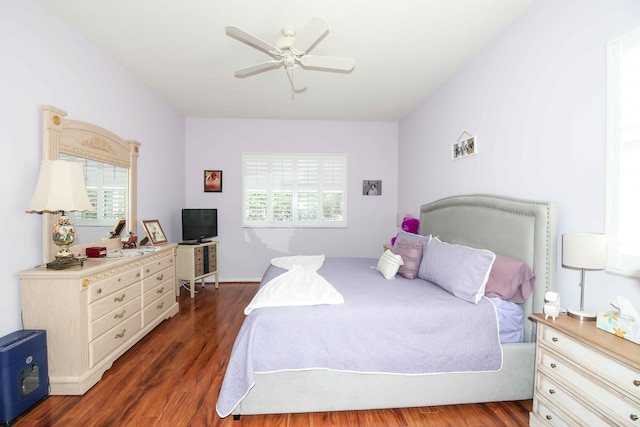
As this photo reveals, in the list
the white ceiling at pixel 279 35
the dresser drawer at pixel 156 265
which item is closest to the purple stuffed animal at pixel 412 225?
the white ceiling at pixel 279 35

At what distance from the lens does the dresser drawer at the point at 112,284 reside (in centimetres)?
226

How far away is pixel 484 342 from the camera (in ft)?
6.45

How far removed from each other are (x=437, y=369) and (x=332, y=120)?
4287 millimetres

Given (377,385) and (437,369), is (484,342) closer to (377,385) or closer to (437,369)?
(437,369)

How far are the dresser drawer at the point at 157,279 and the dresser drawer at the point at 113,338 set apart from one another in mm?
280

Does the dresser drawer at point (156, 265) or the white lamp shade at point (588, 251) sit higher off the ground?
the white lamp shade at point (588, 251)

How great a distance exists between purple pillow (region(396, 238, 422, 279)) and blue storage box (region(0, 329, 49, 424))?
2.90m

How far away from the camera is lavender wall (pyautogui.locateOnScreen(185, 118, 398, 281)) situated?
5133 millimetres

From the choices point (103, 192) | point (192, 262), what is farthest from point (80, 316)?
point (192, 262)

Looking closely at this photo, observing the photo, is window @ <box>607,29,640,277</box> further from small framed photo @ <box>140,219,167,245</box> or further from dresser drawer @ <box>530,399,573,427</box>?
small framed photo @ <box>140,219,167,245</box>

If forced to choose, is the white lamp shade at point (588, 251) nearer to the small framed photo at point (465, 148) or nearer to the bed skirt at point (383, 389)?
the bed skirt at point (383, 389)

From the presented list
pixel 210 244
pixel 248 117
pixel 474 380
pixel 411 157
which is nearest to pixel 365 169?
pixel 411 157

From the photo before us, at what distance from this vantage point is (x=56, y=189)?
6.88 ft

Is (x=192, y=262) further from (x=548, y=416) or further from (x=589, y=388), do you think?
(x=589, y=388)
